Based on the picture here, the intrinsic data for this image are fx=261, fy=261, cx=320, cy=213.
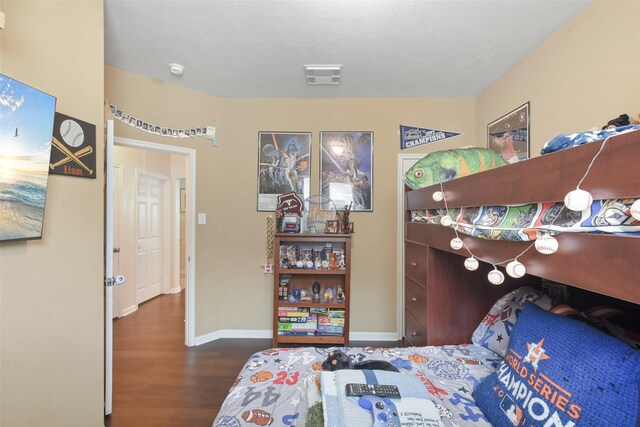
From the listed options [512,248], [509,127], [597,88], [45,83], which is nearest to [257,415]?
[512,248]

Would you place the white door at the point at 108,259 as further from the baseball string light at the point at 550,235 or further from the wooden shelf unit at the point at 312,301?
the baseball string light at the point at 550,235

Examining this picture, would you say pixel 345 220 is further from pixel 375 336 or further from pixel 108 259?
pixel 108 259

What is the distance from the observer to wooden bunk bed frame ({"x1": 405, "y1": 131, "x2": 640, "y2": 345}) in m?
0.59

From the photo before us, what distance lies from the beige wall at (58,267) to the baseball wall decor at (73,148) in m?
0.04

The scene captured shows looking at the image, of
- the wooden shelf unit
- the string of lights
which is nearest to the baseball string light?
the string of lights

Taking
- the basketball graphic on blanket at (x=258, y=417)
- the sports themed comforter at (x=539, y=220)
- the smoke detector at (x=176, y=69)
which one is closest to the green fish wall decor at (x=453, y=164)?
the sports themed comforter at (x=539, y=220)

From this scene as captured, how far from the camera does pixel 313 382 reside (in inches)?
45.1

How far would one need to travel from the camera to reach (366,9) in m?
1.61

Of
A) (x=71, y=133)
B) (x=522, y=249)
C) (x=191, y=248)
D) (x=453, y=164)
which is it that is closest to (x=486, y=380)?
(x=522, y=249)

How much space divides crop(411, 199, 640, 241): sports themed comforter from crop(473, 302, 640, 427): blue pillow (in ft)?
1.32

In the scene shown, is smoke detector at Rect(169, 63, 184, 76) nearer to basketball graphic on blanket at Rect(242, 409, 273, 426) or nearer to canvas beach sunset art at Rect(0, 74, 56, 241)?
canvas beach sunset art at Rect(0, 74, 56, 241)

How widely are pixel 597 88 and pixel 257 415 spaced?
2.46 m

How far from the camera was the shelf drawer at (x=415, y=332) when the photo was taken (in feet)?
5.77

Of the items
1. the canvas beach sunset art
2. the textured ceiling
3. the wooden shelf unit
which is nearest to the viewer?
the canvas beach sunset art
